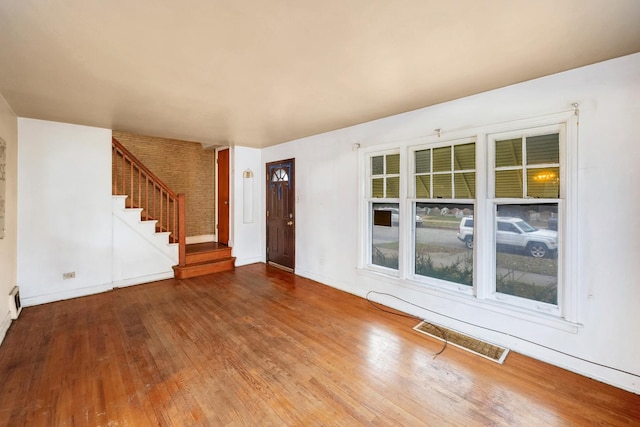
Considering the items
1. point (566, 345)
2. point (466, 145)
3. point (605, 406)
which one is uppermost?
point (466, 145)

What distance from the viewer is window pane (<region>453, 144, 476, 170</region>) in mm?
2965

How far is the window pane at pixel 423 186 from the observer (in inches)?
133

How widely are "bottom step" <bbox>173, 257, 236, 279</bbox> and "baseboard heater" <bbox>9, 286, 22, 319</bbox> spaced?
1928 millimetres

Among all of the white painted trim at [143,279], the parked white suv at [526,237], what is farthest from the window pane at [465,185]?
the white painted trim at [143,279]

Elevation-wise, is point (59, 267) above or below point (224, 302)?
above

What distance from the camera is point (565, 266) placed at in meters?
2.34

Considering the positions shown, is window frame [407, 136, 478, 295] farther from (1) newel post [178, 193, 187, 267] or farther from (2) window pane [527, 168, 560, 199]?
(1) newel post [178, 193, 187, 267]

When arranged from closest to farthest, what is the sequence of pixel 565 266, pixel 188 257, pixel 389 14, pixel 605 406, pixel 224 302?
pixel 389 14
pixel 605 406
pixel 565 266
pixel 224 302
pixel 188 257

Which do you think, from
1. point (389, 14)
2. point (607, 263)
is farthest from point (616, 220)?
point (389, 14)

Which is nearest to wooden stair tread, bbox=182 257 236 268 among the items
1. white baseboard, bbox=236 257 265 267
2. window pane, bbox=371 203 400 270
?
white baseboard, bbox=236 257 265 267

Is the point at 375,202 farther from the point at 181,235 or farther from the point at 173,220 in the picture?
the point at 173,220

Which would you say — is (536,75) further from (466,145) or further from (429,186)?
(429,186)

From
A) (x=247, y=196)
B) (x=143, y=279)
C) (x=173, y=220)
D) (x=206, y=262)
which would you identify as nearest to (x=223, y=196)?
(x=247, y=196)

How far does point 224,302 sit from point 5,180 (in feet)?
9.27
